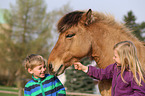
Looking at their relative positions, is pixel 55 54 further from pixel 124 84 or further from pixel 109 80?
pixel 124 84

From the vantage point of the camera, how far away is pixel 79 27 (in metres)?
2.64

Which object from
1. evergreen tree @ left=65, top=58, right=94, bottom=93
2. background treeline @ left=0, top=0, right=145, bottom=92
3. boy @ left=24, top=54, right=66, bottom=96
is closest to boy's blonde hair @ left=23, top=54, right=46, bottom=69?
boy @ left=24, top=54, right=66, bottom=96

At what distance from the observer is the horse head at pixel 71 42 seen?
8.23 feet

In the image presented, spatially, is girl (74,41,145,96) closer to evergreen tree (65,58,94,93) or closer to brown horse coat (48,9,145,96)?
brown horse coat (48,9,145,96)

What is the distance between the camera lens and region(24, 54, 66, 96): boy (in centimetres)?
220

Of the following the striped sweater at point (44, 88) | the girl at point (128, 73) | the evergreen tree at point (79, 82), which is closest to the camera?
the girl at point (128, 73)

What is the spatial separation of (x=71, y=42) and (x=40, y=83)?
0.81m

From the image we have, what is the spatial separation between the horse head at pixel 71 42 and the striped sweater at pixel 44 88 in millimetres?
211

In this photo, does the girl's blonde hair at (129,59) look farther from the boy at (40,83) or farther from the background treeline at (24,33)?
the background treeline at (24,33)

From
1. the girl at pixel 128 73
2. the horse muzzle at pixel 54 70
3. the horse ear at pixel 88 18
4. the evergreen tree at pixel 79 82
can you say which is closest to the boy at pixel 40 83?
the horse muzzle at pixel 54 70

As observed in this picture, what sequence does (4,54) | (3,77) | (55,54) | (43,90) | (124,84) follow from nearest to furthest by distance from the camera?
(124,84)
(43,90)
(55,54)
(4,54)
(3,77)

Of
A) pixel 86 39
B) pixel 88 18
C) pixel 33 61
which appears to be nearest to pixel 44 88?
pixel 33 61

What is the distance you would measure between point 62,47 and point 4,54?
68.8ft

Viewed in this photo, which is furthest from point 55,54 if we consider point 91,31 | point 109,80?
point 109,80
